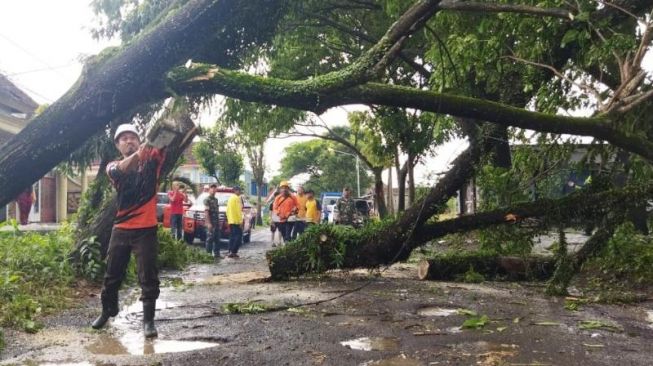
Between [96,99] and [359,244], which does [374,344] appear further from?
[359,244]

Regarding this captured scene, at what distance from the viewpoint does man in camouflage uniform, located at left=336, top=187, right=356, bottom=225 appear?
16.6 metres

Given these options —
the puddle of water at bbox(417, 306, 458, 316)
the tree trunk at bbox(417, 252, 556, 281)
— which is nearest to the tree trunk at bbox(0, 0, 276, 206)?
the puddle of water at bbox(417, 306, 458, 316)

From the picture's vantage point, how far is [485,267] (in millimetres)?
9617

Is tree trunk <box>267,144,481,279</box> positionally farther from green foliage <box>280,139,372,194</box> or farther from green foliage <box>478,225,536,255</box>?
Result: green foliage <box>280,139,372,194</box>

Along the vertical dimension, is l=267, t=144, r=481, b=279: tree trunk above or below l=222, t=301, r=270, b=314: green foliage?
above

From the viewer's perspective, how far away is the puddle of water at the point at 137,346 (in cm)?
473

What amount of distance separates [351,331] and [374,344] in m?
0.54

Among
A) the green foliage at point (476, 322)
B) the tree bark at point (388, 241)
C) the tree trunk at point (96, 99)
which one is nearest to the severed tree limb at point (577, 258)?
the tree bark at point (388, 241)

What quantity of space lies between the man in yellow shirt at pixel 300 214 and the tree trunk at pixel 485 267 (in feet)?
19.5

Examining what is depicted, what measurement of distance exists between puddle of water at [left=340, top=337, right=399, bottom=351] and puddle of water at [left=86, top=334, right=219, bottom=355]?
45.2 inches

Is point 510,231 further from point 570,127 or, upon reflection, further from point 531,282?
point 570,127

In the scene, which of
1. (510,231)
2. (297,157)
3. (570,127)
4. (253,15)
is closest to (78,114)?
(253,15)

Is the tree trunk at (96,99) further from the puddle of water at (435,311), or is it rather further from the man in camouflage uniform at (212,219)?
the man in camouflage uniform at (212,219)

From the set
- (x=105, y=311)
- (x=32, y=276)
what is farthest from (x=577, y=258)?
(x=32, y=276)
